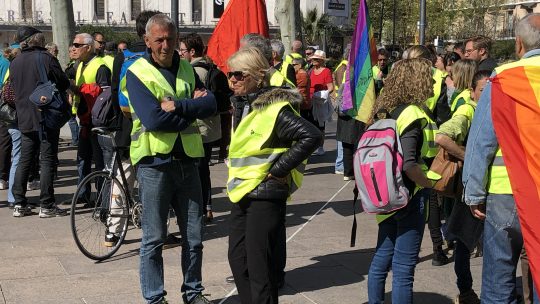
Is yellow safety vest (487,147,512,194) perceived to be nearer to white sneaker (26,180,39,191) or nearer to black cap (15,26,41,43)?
black cap (15,26,41,43)

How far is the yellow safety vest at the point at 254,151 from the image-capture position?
460 cm

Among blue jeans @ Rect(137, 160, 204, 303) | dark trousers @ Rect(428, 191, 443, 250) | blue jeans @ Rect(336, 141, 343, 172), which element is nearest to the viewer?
blue jeans @ Rect(137, 160, 204, 303)

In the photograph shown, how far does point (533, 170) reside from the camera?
3564 mm

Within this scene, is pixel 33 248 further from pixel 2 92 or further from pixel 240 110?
Result: pixel 2 92

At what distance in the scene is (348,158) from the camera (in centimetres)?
1117

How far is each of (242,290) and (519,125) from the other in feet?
6.60

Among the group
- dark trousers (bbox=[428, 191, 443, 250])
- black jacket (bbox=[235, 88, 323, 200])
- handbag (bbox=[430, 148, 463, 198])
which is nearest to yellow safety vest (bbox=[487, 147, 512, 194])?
black jacket (bbox=[235, 88, 323, 200])

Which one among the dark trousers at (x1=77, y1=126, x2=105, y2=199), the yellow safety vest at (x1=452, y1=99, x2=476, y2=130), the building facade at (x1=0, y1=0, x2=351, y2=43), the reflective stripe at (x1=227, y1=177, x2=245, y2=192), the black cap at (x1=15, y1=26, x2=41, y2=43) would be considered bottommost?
the dark trousers at (x1=77, y1=126, x2=105, y2=199)

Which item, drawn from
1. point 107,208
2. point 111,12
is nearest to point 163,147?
point 107,208

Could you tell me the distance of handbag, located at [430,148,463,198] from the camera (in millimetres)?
5379

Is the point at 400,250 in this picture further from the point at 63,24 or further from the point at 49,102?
the point at 63,24

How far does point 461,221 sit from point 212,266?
85.7 inches

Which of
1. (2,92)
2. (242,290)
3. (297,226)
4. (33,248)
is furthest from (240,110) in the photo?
(2,92)

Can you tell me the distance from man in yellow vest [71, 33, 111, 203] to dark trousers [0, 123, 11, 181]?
1732 mm
